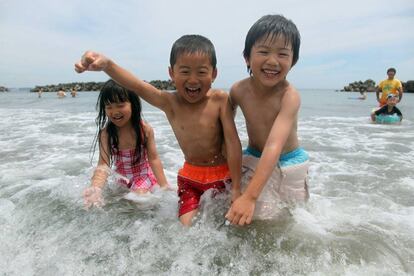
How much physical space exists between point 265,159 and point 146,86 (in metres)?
1.10

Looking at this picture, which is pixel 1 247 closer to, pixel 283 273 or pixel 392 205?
pixel 283 273

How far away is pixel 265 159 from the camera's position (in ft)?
7.14

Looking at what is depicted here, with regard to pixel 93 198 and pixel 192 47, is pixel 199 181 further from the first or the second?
pixel 192 47

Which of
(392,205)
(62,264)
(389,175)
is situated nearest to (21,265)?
(62,264)

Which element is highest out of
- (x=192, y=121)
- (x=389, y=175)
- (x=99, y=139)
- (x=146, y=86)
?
(x=146, y=86)

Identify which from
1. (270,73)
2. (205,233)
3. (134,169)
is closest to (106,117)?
(134,169)

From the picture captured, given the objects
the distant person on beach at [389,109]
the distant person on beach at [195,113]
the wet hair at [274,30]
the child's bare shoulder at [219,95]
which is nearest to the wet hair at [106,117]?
the distant person on beach at [195,113]

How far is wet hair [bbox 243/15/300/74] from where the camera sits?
7.37ft

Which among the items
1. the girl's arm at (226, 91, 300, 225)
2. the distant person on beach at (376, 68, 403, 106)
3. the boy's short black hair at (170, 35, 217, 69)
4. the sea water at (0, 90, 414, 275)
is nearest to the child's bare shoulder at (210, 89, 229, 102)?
the boy's short black hair at (170, 35, 217, 69)

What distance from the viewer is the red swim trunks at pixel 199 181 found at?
9.23 ft

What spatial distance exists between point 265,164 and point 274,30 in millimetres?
852

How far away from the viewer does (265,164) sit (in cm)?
216

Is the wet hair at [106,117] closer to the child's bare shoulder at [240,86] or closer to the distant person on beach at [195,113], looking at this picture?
the distant person on beach at [195,113]

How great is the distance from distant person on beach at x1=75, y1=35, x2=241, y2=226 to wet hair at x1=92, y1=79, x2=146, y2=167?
626 millimetres
